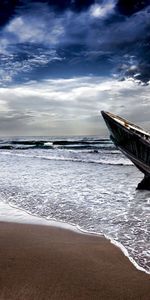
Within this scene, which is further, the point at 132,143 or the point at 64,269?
the point at 132,143

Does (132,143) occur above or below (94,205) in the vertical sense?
above

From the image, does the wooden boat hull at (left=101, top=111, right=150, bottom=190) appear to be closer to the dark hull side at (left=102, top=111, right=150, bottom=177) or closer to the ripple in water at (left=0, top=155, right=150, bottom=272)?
the dark hull side at (left=102, top=111, right=150, bottom=177)

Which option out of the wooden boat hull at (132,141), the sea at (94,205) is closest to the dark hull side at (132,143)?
the wooden boat hull at (132,141)

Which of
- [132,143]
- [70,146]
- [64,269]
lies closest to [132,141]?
[132,143]

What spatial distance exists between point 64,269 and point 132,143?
6.33 meters

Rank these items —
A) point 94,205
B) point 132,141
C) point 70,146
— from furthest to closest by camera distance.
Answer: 1. point 70,146
2. point 132,141
3. point 94,205

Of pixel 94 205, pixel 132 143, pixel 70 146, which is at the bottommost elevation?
pixel 94 205

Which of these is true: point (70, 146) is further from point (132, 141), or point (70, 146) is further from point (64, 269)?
point (64, 269)

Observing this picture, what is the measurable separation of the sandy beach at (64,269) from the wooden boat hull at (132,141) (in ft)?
15.0

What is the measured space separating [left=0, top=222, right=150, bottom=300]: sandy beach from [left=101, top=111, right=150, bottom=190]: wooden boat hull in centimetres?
456

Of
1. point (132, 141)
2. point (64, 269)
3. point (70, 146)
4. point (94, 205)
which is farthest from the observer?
point (70, 146)

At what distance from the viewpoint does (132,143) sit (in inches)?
364

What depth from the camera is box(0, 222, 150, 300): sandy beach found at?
288 centimetres

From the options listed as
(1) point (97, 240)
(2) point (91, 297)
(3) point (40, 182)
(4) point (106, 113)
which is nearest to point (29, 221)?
(1) point (97, 240)
